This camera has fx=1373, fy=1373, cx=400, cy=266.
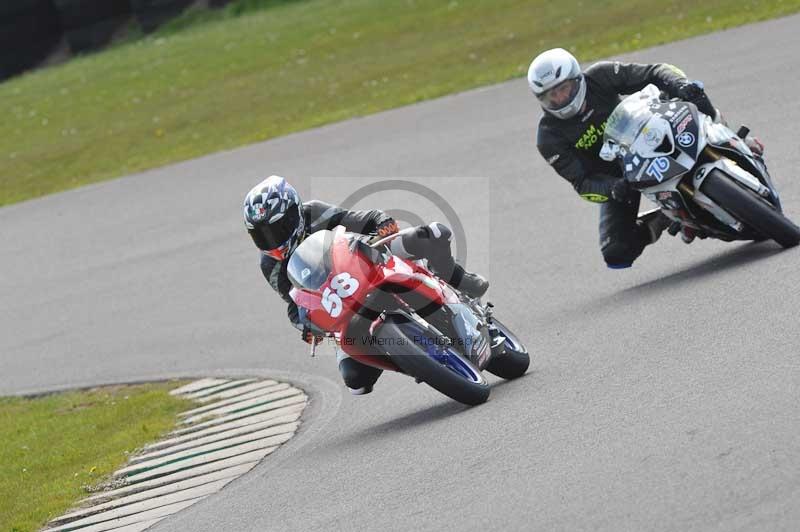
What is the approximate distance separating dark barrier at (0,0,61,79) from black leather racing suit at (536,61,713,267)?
25.9 meters

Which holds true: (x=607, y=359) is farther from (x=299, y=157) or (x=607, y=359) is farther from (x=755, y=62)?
(x=299, y=157)

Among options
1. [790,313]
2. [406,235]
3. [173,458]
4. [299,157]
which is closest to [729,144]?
[790,313]

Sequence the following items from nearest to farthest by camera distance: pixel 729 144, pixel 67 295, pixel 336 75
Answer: pixel 729 144 < pixel 67 295 < pixel 336 75

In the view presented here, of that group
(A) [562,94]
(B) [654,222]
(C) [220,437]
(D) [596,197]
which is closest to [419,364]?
(C) [220,437]

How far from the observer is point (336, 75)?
24500mm

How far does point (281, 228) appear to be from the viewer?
796 cm

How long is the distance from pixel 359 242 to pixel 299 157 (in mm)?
10902

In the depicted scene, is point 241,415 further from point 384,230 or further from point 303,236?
point 384,230

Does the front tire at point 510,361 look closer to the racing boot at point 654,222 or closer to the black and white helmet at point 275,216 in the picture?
the black and white helmet at point 275,216

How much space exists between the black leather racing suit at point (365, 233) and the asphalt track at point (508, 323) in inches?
15.3

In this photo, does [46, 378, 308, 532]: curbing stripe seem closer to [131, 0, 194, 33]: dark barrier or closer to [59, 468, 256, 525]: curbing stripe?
[59, 468, 256, 525]: curbing stripe

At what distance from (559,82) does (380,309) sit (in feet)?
9.36

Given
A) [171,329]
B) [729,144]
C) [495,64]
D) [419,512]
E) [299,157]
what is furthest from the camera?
[495,64]

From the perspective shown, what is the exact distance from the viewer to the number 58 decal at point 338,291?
7324mm
